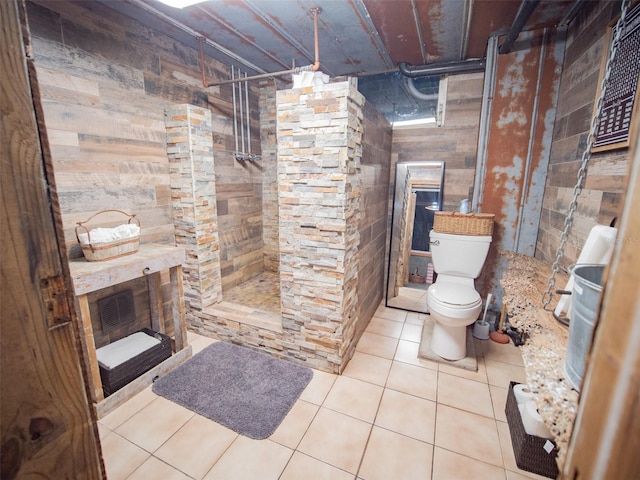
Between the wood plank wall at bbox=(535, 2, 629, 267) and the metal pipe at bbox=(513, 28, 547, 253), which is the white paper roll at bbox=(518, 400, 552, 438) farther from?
the metal pipe at bbox=(513, 28, 547, 253)

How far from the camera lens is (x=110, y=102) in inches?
80.1

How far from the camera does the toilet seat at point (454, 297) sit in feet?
7.15

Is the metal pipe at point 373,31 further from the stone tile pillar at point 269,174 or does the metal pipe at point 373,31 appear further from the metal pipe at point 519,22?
the stone tile pillar at point 269,174

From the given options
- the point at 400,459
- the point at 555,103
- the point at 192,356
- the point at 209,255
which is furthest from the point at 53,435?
the point at 555,103

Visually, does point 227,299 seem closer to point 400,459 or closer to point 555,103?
point 400,459

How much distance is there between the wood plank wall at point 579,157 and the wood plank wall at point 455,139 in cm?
63

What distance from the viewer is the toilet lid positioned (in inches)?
86.3

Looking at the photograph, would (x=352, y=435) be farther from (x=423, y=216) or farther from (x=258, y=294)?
(x=423, y=216)

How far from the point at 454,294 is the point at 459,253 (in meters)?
0.45

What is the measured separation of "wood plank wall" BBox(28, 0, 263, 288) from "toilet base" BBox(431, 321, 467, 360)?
2.43m

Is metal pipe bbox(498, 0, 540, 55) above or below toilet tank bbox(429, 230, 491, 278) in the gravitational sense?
above

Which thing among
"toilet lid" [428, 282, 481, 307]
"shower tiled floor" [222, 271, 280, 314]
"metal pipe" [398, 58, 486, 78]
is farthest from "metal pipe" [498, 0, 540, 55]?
"shower tiled floor" [222, 271, 280, 314]

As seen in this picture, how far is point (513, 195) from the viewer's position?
2.67 metres

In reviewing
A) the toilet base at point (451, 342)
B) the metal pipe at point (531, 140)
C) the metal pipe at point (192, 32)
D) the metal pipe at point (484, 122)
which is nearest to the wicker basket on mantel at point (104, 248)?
the metal pipe at point (192, 32)
